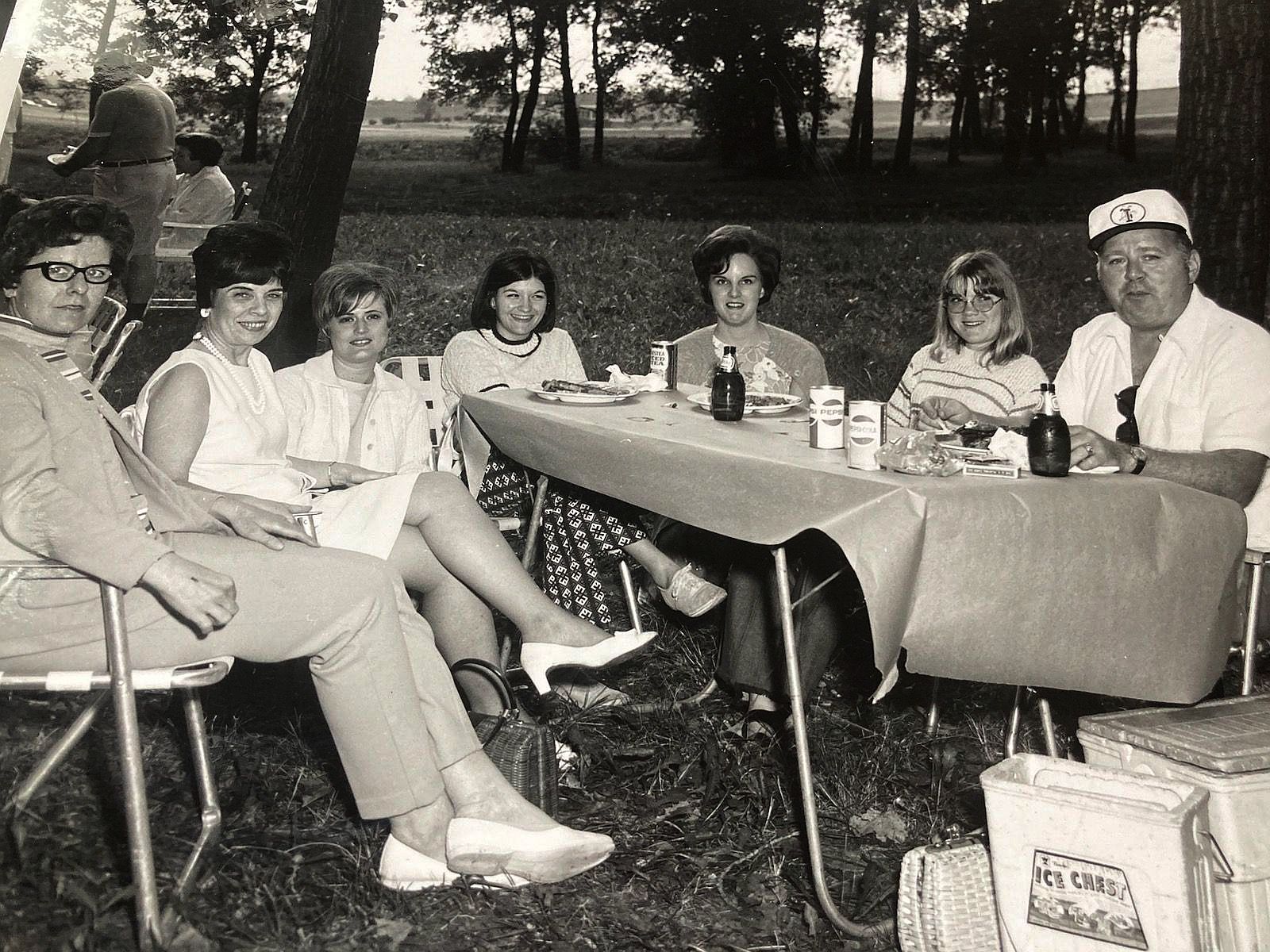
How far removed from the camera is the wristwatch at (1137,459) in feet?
8.28

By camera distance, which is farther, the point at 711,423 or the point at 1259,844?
the point at 711,423

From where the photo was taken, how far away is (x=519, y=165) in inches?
293

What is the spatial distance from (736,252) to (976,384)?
97 centimetres

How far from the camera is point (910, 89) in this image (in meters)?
8.33

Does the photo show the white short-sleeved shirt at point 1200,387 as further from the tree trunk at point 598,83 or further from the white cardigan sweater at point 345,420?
the tree trunk at point 598,83

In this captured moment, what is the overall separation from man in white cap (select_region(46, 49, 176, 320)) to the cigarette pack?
11.6 feet

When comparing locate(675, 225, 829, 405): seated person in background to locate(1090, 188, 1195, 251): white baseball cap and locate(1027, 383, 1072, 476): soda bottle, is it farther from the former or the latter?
locate(1027, 383, 1072, 476): soda bottle

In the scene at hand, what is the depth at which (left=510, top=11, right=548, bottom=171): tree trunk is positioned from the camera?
22.7ft

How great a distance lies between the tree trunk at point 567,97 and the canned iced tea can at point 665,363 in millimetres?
3536

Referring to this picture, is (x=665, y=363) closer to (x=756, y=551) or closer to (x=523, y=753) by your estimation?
(x=756, y=551)

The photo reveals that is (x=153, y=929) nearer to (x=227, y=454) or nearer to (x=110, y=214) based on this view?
(x=227, y=454)

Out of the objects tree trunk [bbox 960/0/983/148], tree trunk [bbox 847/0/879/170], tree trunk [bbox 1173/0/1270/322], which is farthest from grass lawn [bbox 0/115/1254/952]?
tree trunk [bbox 960/0/983/148]

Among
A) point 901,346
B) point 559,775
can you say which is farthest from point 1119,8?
point 559,775

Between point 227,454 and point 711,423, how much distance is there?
4.13 feet
